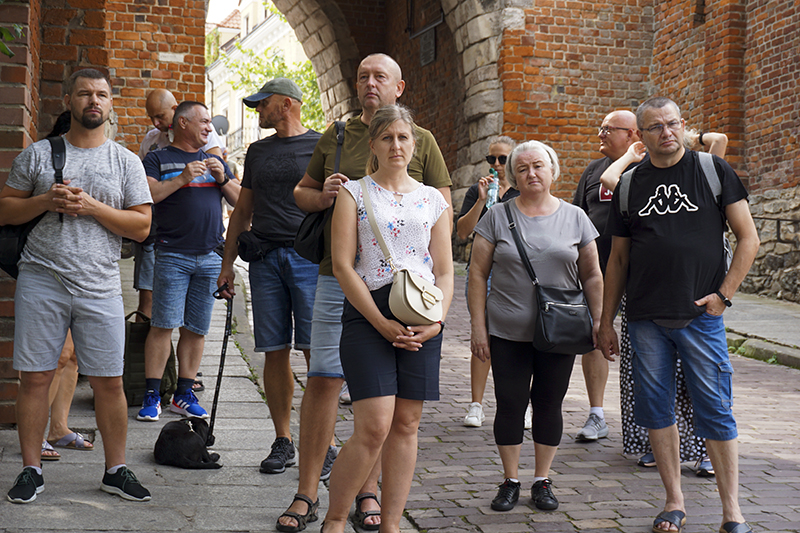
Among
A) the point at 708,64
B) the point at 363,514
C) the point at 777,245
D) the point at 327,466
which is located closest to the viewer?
the point at 363,514

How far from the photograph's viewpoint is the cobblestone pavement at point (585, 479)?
12.8 feet

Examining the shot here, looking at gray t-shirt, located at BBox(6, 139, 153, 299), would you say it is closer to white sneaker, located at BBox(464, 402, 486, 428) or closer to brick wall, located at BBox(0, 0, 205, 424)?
brick wall, located at BBox(0, 0, 205, 424)

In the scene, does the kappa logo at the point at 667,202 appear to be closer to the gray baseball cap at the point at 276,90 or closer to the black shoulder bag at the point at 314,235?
the black shoulder bag at the point at 314,235

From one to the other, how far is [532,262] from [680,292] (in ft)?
2.46

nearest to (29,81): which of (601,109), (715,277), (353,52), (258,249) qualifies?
(258,249)

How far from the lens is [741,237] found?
3.75m

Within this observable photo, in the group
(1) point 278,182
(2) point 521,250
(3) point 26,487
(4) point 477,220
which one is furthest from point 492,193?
(3) point 26,487

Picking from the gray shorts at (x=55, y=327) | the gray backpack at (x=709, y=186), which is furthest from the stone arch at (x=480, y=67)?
the gray shorts at (x=55, y=327)

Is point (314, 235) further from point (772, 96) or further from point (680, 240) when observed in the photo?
point (772, 96)

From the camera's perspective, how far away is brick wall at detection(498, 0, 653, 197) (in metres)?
13.9

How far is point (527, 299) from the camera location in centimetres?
422

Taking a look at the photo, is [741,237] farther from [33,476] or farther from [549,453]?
[33,476]

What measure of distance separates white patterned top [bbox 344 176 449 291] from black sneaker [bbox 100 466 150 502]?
146 cm

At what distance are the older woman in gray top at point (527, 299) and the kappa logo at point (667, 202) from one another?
490 mm
